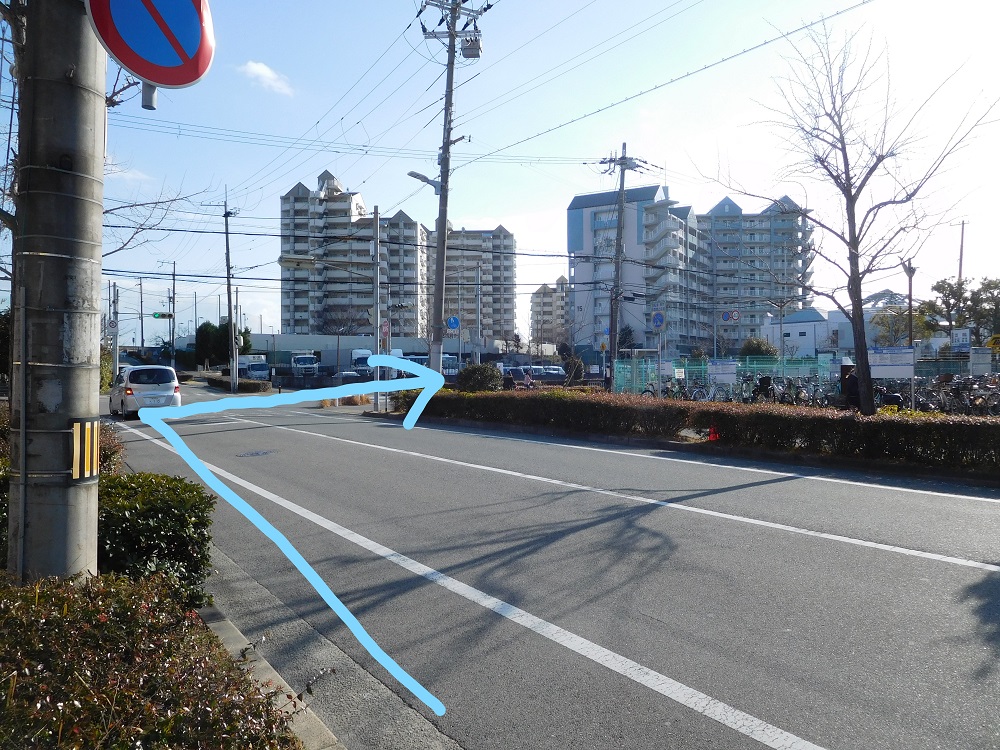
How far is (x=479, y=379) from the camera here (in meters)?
24.3

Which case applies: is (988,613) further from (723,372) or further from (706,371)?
(706,371)

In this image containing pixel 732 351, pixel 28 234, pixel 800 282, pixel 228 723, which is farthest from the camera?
pixel 732 351

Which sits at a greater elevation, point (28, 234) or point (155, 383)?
point (28, 234)

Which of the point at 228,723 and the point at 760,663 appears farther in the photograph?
the point at 760,663

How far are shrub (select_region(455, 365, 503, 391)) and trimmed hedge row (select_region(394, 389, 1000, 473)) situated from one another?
3487 mm

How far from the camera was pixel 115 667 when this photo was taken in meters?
2.74

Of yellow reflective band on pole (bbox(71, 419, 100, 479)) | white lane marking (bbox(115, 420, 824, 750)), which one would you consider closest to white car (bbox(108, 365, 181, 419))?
white lane marking (bbox(115, 420, 824, 750))

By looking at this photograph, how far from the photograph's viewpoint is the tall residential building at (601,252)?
73.8m

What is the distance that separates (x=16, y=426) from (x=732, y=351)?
262 feet

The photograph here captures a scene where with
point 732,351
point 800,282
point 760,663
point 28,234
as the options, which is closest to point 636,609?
point 760,663

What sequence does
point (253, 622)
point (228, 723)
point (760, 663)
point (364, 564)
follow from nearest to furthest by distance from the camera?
1. point (228, 723)
2. point (760, 663)
3. point (253, 622)
4. point (364, 564)

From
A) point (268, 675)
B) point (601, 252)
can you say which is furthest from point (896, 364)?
point (601, 252)

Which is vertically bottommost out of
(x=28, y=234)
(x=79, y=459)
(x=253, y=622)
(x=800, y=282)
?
(x=253, y=622)

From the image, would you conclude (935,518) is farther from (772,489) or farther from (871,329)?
(871,329)
